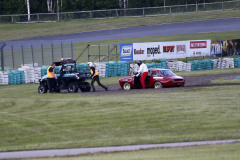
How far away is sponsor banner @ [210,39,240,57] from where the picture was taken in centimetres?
4034

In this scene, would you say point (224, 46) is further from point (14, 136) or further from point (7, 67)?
point (14, 136)

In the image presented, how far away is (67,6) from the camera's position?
66062mm

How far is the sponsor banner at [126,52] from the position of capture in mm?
35688

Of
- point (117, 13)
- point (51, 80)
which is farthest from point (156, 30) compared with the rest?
point (51, 80)

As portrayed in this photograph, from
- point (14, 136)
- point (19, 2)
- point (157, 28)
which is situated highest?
point (19, 2)

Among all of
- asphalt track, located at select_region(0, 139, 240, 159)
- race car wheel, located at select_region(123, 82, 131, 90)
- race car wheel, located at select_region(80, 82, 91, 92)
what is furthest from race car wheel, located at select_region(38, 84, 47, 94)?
asphalt track, located at select_region(0, 139, 240, 159)

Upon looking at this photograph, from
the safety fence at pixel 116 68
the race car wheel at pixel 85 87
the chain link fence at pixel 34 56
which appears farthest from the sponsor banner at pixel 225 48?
the race car wheel at pixel 85 87

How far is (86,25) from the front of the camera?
55375mm

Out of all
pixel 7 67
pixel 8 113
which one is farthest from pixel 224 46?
pixel 8 113

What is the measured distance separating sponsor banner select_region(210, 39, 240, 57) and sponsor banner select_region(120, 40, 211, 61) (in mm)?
822

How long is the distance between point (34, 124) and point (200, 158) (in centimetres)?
738

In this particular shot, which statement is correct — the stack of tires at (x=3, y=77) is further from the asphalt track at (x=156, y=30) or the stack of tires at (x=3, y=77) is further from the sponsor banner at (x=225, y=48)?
the sponsor banner at (x=225, y=48)

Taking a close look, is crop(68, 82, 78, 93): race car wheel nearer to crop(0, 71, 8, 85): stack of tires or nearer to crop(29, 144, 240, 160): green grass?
crop(0, 71, 8, 85): stack of tires

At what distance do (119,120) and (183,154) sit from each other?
206 inches
